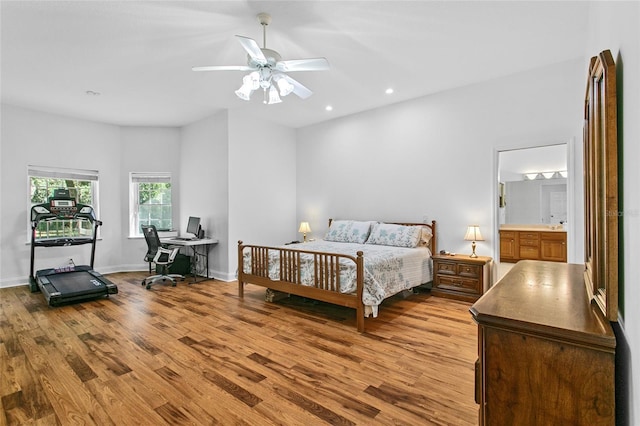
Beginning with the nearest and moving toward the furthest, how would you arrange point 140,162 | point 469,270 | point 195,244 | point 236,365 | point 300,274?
point 236,365 < point 300,274 < point 469,270 < point 195,244 < point 140,162

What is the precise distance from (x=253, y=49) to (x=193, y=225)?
3986 mm

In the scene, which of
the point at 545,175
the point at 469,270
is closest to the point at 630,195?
the point at 469,270

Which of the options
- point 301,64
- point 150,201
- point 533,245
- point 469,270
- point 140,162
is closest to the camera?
point 301,64

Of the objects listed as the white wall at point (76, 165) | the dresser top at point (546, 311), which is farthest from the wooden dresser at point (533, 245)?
the white wall at point (76, 165)

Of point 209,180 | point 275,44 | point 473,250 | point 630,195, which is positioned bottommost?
point 473,250

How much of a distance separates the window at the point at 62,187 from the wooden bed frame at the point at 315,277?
3695 mm

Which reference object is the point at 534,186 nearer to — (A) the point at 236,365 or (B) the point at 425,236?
(B) the point at 425,236

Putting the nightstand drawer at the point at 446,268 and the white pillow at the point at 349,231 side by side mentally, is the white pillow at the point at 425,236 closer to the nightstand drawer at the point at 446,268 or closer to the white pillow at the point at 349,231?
the nightstand drawer at the point at 446,268

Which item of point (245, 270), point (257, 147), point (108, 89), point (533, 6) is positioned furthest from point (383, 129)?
point (108, 89)

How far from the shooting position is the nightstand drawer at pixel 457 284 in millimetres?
4098

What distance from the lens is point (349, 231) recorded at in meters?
5.20

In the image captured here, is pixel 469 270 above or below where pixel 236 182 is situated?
below

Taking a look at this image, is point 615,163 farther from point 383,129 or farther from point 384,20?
point 383,129

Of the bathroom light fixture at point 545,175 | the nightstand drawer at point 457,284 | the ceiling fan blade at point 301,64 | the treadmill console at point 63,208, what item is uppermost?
the ceiling fan blade at point 301,64
